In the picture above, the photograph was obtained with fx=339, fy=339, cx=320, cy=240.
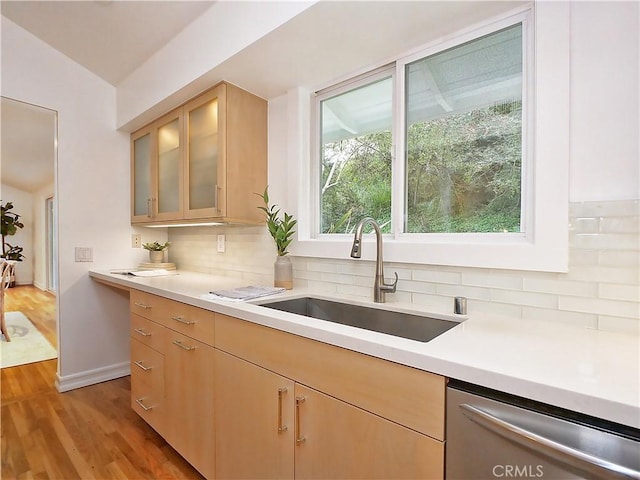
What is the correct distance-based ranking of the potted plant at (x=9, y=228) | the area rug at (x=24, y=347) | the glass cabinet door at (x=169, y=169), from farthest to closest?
the potted plant at (x=9, y=228) → the area rug at (x=24, y=347) → the glass cabinet door at (x=169, y=169)

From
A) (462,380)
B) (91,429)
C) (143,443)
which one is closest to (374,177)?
(462,380)

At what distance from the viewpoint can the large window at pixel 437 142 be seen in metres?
1.34

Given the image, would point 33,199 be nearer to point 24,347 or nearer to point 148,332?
point 24,347

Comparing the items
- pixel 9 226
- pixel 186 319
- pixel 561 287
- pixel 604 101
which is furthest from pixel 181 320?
pixel 9 226

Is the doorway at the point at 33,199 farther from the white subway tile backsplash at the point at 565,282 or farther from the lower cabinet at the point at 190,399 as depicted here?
the white subway tile backsplash at the point at 565,282

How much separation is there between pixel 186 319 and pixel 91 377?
1.72m

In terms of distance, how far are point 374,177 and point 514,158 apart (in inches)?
26.1

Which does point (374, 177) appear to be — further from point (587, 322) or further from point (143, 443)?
point (143, 443)

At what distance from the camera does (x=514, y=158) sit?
131cm

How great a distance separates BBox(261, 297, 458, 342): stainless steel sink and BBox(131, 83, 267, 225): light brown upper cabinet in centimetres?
66

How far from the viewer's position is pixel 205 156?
6.98 ft

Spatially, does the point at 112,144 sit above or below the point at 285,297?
above

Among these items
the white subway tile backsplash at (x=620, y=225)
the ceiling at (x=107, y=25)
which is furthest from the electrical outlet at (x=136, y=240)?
the white subway tile backsplash at (x=620, y=225)

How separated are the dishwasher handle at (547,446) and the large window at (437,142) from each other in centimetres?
80
